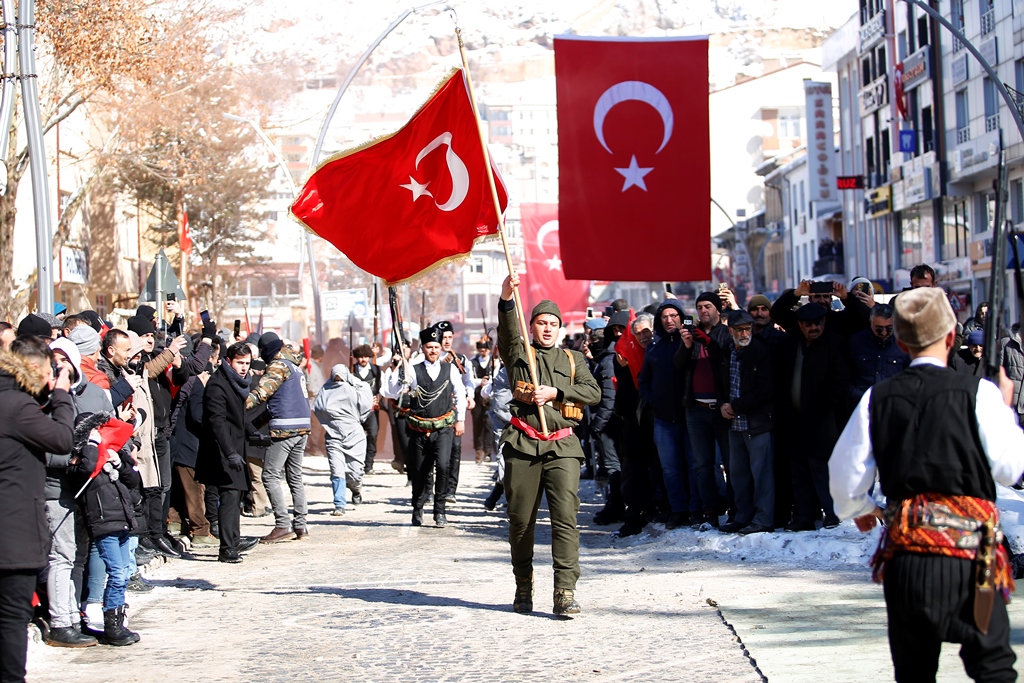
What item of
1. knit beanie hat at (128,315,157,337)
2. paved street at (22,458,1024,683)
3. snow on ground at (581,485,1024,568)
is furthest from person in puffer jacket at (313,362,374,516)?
snow on ground at (581,485,1024,568)

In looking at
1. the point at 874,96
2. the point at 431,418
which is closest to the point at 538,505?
the point at 431,418

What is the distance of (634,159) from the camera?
1095 centimetres

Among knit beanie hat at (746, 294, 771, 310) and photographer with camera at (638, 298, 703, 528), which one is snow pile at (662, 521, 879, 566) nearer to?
photographer with camera at (638, 298, 703, 528)

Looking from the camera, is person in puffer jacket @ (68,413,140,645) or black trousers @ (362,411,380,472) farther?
black trousers @ (362,411,380,472)

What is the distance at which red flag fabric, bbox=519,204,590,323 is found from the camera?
84.1 ft

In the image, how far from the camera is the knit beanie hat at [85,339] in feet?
28.6

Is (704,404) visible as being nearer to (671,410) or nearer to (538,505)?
(671,410)

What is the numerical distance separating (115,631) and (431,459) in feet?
19.5

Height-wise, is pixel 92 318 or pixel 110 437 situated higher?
pixel 92 318

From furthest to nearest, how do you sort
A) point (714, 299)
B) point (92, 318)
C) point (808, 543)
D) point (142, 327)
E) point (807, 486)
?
point (142, 327), point (714, 299), point (92, 318), point (807, 486), point (808, 543)

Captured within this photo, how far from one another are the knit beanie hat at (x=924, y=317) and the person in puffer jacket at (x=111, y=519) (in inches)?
182

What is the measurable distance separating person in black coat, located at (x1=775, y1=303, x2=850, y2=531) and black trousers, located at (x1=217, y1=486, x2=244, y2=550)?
469cm

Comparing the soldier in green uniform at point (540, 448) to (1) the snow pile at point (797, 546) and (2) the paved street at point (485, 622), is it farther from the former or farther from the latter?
(1) the snow pile at point (797, 546)

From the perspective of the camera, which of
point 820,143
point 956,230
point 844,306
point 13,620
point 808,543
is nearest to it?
point 13,620
